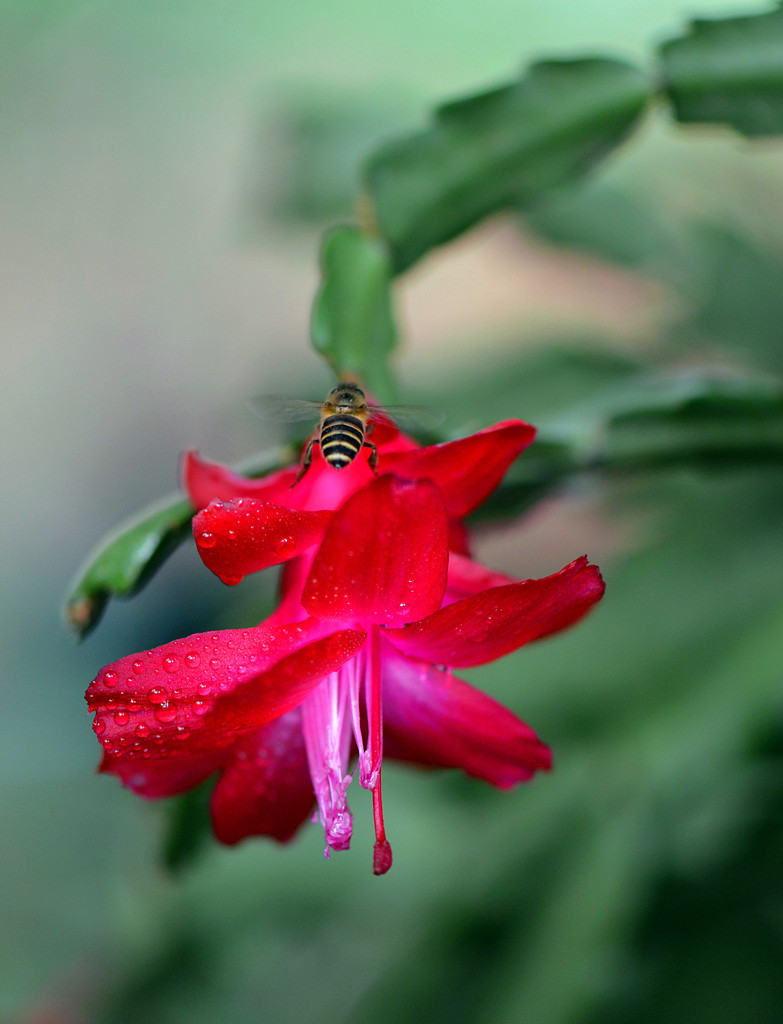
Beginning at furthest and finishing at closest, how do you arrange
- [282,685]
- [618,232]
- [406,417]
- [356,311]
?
[618,232]
[356,311]
[406,417]
[282,685]

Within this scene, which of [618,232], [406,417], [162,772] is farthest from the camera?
[618,232]

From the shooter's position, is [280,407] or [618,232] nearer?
[280,407]

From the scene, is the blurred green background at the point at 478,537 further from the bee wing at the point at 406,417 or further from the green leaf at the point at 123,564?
the green leaf at the point at 123,564

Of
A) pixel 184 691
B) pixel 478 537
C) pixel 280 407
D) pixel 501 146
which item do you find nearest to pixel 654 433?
pixel 478 537

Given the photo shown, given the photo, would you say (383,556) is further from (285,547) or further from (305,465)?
(305,465)

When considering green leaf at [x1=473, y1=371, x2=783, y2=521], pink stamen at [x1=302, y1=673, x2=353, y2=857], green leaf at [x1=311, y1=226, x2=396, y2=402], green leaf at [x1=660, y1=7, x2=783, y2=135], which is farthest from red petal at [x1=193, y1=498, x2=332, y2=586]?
green leaf at [x1=660, y1=7, x2=783, y2=135]

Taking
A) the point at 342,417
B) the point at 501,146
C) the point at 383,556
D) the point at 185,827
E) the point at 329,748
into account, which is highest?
the point at 501,146

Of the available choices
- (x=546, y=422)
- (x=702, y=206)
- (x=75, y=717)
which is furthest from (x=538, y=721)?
(x=702, y=206)

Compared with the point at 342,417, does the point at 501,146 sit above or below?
above
